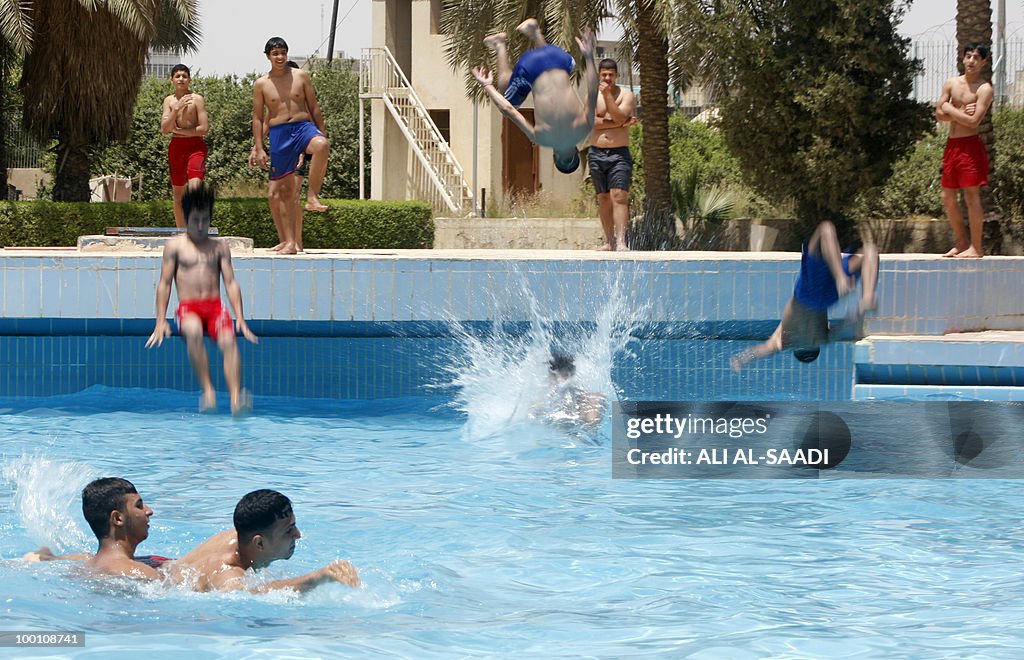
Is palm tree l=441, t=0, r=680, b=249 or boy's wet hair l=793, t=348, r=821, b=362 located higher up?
palm tree l=441, t=0, r=680, b=249

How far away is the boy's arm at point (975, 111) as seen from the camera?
10.6 metres

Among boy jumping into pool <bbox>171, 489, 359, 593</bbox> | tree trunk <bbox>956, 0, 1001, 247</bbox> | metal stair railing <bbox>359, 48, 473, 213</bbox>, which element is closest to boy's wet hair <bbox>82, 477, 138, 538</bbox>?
boy jumping into pool <bbox>171, 489, 359, 593</bbox>

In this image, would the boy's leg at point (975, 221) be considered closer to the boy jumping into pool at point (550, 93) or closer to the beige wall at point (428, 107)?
the boy jumping into pool at point (550, 93)

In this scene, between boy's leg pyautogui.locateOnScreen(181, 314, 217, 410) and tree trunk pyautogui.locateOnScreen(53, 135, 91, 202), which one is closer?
boy's leg pyautogui.locateOnScreen(181, 314, 217, 410)

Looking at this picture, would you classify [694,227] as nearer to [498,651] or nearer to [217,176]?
[498,651]

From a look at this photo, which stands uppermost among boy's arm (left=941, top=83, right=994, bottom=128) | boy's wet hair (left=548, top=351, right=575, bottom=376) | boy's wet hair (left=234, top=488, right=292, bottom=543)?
boy's arm (left=941, top=83, right=994, bottom=128)

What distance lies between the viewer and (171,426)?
956 cm

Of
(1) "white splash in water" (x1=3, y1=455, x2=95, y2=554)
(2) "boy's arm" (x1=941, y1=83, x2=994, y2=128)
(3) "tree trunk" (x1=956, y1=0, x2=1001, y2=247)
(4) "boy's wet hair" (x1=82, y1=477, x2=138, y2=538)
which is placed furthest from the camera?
(3) "tree trunk" (x1=956, y1=0, x2=1001, y2=247)

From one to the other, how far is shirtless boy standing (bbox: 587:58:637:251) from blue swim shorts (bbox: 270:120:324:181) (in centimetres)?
270

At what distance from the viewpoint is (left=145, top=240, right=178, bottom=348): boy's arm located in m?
7.59

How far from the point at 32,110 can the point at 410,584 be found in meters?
15.6

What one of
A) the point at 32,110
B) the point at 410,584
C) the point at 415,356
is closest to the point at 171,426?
the point at 415,356

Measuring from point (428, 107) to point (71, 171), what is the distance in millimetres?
9473

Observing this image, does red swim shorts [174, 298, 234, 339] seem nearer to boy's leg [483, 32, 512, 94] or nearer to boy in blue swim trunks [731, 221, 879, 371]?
boy's leg [483, 32, 512, 94]
